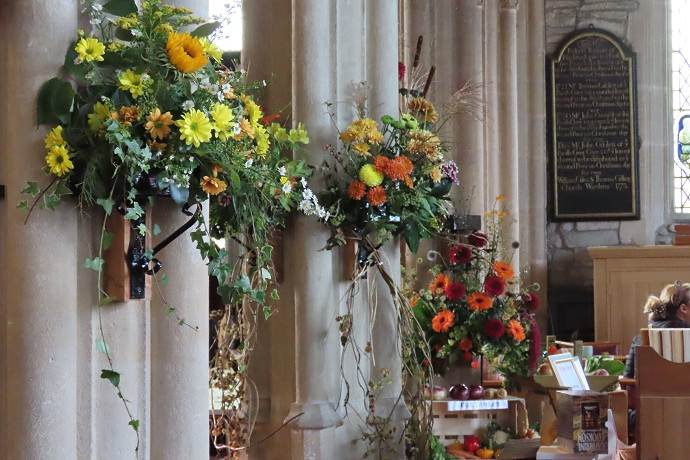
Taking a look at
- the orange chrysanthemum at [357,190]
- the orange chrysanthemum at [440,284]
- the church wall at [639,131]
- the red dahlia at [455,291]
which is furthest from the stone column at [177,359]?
the church wall at [639,131]

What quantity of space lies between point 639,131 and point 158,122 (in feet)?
26.0

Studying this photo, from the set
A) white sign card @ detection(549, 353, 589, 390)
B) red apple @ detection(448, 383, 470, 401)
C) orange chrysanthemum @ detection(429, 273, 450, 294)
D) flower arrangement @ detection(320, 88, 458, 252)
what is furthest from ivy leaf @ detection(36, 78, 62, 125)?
orange chrysanthemum @ detection(429, 273, 450, 294)

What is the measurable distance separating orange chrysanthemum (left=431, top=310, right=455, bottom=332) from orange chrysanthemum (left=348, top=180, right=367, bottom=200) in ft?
3.71

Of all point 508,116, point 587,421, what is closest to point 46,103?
point 587,421

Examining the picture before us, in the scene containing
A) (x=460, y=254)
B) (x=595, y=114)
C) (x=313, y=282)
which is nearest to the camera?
(x=313, y=282)

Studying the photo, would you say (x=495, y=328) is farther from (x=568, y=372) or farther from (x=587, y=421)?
(x=587, y=421)

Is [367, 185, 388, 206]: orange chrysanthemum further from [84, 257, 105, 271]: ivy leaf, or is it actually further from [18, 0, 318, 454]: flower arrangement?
[84, 257, 105, 271]: ivy leaf

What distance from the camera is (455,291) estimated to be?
425cm

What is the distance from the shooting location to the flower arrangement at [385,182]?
3.28 m

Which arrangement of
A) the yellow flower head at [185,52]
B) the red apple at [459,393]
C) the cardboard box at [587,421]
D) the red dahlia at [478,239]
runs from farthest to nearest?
the red dahlia at [478,239] < the red apple at [459,393] < the cardboard box at [587,421] < the yellow flower head at [185,52]

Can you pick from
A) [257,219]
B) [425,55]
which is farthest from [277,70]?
[425,55]

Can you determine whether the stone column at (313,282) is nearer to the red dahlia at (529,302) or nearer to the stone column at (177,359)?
the stone column at (177,359)

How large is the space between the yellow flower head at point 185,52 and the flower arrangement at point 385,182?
1.28 m

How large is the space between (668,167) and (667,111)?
1.72 feet
